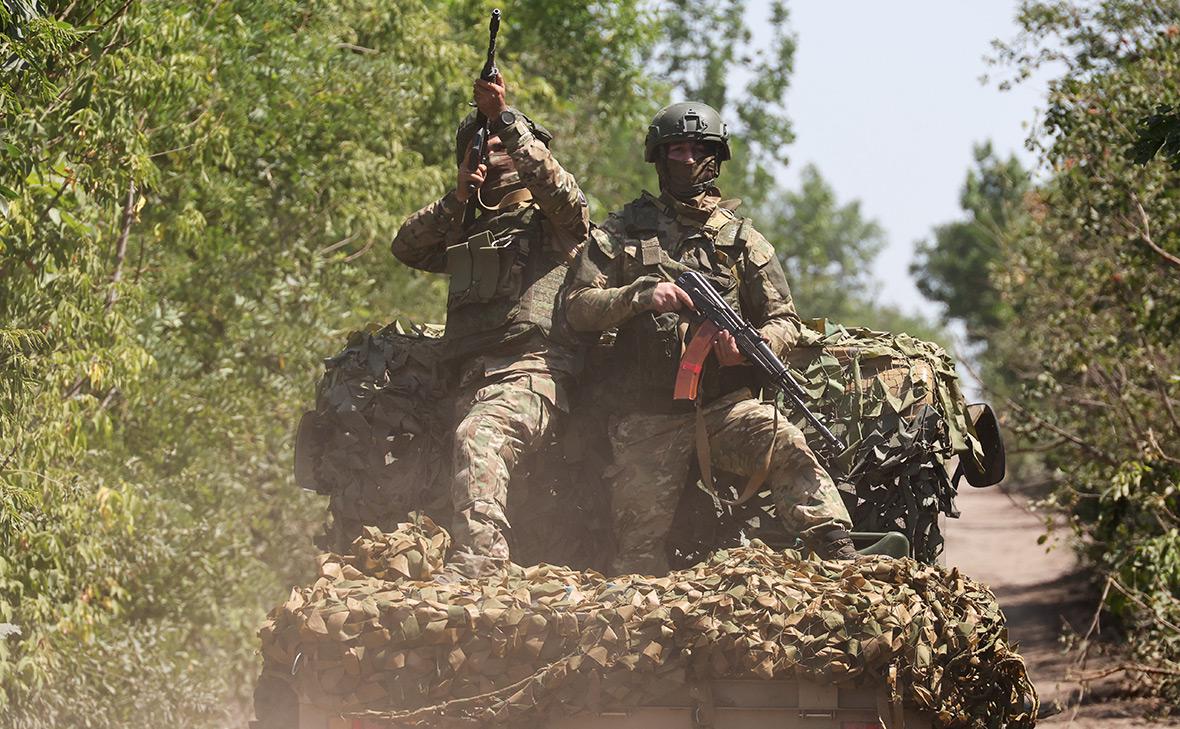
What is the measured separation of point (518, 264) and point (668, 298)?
87 cm

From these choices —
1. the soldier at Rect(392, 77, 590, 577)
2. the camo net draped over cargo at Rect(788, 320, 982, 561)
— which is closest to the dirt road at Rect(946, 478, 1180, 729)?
the camo net draped over cargo at Rect(788, 320, 982, 561)

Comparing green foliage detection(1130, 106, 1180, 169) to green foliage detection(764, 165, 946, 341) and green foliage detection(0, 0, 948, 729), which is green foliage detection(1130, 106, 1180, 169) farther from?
green foliage detection(764, 165, 946, 341)

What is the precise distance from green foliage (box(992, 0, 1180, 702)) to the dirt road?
636 mm

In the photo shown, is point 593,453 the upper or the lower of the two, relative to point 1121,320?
lower

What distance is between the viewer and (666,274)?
723 centimetres

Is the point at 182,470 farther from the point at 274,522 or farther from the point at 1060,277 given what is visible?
the point at 1060,277

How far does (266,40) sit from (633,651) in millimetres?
8698

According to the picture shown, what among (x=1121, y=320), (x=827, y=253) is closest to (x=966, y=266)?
(x=827, y=253)

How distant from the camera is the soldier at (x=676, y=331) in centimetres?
699

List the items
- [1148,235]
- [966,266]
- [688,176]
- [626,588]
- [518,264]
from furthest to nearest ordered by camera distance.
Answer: [966,266] → [1148,235] → [518,264] → [688,176] → [626,588]

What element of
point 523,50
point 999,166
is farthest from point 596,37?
point 999,166

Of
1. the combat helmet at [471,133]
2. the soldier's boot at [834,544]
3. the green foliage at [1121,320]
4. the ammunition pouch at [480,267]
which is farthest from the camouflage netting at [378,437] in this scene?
the green foliage at [1121,320]

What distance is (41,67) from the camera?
28.2ft

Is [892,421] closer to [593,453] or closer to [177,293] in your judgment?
[593,453]
